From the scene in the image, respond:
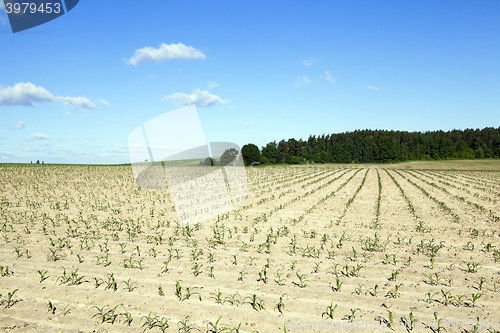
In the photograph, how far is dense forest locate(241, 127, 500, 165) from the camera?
9206 cm

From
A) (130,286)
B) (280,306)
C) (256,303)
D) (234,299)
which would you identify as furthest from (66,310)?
(280,306)

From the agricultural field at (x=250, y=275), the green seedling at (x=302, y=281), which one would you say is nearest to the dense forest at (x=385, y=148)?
the agricultural field at (x=250, y=275)

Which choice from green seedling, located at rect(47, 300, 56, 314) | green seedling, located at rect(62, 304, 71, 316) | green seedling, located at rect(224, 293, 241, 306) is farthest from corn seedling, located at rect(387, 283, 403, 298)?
green seedling, located at rect(47, 300, 56, 314)

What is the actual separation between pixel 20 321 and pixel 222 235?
510 centimetres

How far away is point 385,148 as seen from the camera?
9169 cm

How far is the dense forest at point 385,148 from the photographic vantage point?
9206 cm

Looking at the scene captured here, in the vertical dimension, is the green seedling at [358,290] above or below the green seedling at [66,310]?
below

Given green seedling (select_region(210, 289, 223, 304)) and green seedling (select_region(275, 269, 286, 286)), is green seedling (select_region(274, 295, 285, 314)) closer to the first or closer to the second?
green seedling (select_region(275, 269, 286, 286))

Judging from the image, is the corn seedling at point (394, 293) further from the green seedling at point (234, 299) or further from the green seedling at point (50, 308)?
the green seedling at point (50, 308)

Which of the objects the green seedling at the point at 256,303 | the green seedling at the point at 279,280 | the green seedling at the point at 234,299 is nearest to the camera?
the green seedling at the point at 256,303

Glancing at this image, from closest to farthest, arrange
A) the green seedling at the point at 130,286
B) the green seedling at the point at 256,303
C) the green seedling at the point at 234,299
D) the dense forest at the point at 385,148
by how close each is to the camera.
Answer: the green seedling at the point at 256,303 < the green seedling at the point at 234,299 < the green seedling at the point at 130,286 < the dense forest at the point at 385,148

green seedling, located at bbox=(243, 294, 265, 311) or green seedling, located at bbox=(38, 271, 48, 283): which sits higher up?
green seedling, located at bbox=(38, 271, 48, 283)

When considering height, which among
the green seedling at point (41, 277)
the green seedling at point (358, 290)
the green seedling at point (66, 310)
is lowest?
the green seedling at point (358, 290)

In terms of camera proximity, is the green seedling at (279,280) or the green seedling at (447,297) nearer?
the green seedling at (447,297)
